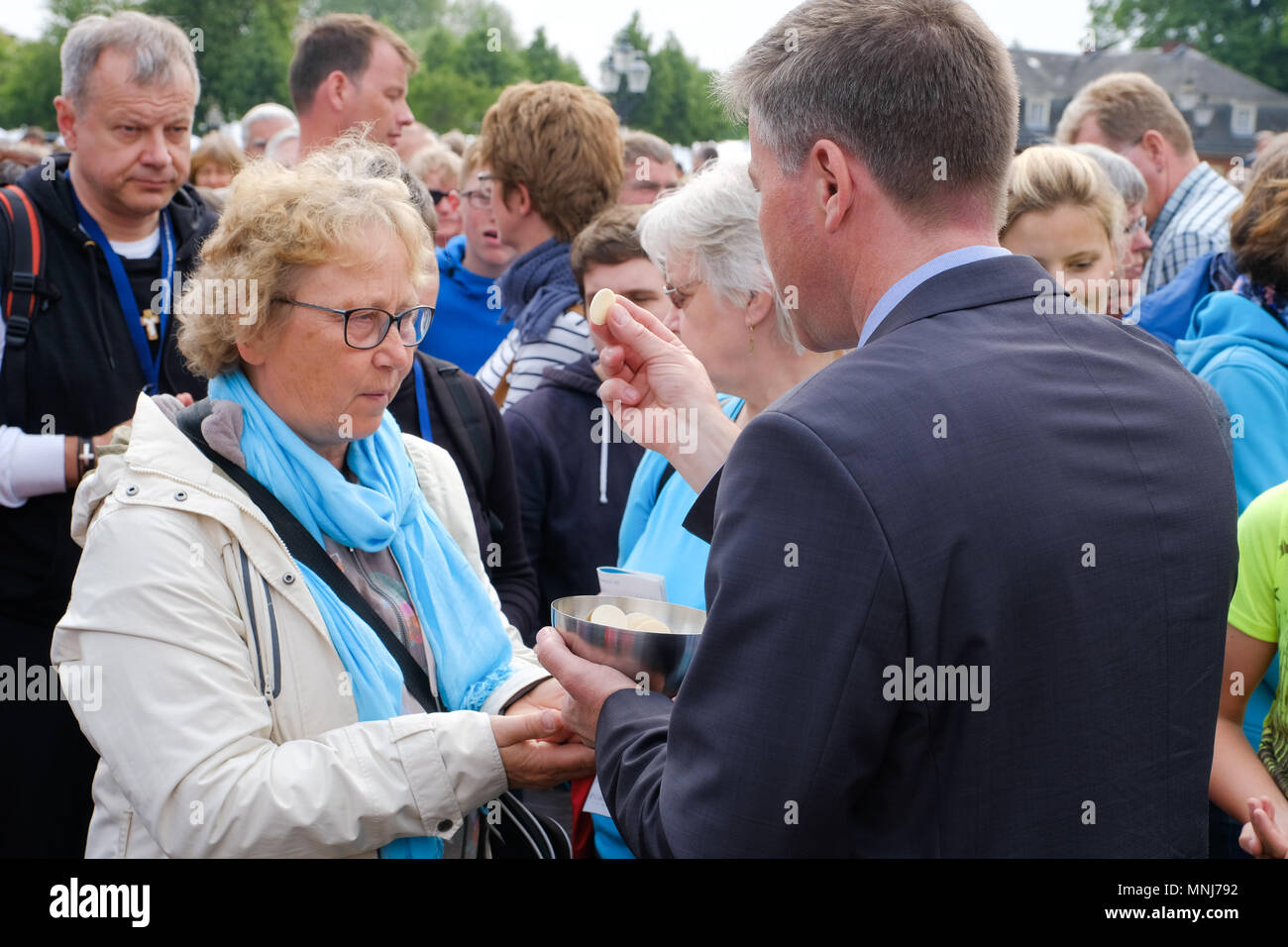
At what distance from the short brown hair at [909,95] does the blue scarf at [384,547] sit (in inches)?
49.8

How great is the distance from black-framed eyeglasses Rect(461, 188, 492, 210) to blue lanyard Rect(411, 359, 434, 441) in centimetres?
185

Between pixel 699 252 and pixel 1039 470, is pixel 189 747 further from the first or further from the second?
pixel 699 252

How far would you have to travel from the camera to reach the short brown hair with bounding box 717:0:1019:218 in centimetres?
171

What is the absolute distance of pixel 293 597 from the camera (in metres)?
2.32

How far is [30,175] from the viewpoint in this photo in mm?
3881

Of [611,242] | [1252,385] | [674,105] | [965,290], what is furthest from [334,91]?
[674,105]

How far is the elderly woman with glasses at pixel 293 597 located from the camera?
2186 mm

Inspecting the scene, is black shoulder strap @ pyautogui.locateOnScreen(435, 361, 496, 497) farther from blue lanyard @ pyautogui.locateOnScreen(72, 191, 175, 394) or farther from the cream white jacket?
the cream white jacket

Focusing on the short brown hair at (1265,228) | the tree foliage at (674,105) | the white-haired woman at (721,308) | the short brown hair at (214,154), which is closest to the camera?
the white-haired woman at (721,308)

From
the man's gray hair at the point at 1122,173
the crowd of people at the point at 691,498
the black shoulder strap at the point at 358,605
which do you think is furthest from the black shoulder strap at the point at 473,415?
the man's gray hair at the point at 1122,173

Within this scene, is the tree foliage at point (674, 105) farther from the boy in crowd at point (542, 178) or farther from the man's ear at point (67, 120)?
the man's ear at point (67, 120)

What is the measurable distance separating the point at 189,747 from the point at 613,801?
843 mm

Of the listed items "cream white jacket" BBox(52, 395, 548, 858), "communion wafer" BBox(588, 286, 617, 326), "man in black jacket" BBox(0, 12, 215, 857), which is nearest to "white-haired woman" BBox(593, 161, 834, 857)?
"communion wafer" BBox(588, 286, 617, 326)

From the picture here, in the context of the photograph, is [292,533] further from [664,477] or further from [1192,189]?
[1192,189]
